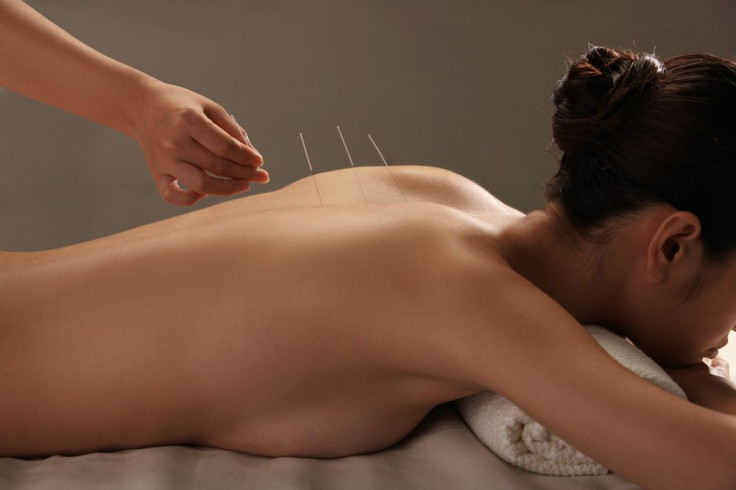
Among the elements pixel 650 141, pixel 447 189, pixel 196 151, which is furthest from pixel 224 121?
pixel 650 141

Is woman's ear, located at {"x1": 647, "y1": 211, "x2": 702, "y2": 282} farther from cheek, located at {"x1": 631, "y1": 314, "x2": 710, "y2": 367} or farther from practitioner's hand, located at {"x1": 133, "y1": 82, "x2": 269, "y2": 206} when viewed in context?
practitioner's hand, located at {"x1": 133, "y1": 82, "x2": 269, "y2": 206}

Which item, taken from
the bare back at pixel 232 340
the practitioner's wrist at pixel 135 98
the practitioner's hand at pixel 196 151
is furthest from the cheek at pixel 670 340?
the practitioner's wrist at pixel 135 98

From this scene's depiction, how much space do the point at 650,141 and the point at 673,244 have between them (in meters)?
0.13

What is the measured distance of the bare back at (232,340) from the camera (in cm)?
102

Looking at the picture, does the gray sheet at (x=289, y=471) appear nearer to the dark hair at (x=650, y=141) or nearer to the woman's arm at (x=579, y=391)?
the woman's arm at (x=579, y=391)

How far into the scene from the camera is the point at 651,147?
1027 millimetres

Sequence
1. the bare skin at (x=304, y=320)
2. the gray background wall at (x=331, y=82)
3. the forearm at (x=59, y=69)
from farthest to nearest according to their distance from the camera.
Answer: the gray background wall at (x=331, y=82)
the forearm at (x=59, y=69)
the bare skin at (x=304, y=320)

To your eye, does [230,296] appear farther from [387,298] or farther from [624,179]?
[624,179]

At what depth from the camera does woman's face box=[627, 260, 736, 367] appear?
111 centimetres

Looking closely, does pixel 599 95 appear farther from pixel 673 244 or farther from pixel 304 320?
pixel 304 320

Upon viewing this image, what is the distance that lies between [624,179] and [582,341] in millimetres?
247

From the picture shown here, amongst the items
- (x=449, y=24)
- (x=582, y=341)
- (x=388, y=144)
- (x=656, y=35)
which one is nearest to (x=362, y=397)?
(x=582, y=341)

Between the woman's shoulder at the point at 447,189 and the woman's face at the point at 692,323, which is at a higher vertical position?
the woman's shoulder at the point at 447,189

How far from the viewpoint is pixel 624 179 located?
1.05 metres
